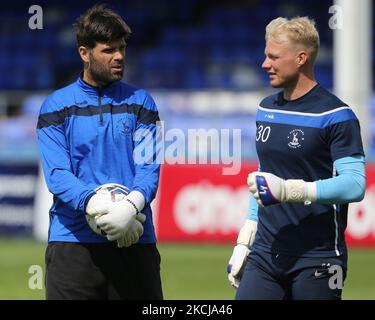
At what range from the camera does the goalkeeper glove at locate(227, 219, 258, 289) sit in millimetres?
6441

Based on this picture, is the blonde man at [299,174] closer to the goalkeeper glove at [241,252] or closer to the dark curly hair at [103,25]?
the goalkeeper glove at [241,252]

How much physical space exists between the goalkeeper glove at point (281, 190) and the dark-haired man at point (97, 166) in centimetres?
72

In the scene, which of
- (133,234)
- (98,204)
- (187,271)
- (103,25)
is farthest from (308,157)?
(187,271)

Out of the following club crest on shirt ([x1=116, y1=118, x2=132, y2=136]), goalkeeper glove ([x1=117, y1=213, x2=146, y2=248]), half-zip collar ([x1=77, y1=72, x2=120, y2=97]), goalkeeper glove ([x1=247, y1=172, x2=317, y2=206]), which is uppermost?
half-zip collar ([x1=77, y1=72, x2=120, y2=97])

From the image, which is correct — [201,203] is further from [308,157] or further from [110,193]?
[308,157]

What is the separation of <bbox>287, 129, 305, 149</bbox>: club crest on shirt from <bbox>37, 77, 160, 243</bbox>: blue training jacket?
84cm

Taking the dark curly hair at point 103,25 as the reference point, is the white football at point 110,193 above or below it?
below

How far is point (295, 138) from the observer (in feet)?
19.8

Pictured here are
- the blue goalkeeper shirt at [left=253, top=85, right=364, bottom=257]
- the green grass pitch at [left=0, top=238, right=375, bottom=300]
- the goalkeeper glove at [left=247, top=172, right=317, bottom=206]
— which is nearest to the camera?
the goalkeeper glove at [left=247, top=172, right=317, bottom=206]

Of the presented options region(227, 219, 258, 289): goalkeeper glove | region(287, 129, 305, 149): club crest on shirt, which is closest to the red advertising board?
region(227, 219, 258, 289): goalkeeper glove

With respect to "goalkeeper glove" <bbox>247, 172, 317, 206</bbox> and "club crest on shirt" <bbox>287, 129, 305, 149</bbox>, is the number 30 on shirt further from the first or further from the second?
"goalkeeper glove" <bbox>247, 172, 317, 206</bbox>

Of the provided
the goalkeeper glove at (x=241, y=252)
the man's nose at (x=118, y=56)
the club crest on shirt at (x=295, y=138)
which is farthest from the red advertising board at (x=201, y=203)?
the club crest on shirt at (x=295, y=138)

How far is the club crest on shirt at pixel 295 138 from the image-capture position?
237 inches

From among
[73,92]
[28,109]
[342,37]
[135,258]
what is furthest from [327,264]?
[28,109]
